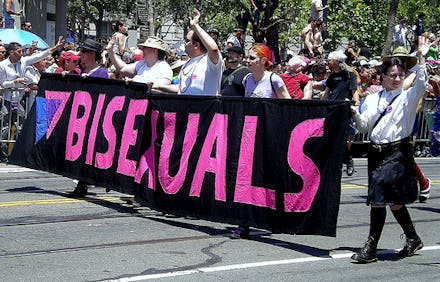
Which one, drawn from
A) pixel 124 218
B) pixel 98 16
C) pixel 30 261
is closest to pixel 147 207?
pixel 124 218

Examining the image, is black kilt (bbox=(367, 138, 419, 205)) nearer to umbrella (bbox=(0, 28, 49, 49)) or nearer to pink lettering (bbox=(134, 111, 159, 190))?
pink lettering (bbox=(134, 111, 159, 190))

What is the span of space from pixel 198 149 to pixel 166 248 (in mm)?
1469

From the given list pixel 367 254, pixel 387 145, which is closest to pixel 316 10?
pixel 387 145

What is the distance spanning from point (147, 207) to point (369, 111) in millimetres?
3364

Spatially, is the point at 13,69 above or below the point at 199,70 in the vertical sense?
above

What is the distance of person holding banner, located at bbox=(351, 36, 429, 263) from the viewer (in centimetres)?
827

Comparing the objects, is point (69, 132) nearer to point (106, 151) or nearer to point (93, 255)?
point (106, 151)

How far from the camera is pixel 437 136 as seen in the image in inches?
446

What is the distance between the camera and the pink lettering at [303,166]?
8.52 meters

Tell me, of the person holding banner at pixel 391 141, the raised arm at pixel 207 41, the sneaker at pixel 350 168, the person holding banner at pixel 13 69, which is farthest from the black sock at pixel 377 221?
the person holding banner at pixel 13 69

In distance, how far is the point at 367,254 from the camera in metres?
8.23

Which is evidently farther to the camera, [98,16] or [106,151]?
[98,16]

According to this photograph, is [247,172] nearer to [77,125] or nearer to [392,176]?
[392,176]

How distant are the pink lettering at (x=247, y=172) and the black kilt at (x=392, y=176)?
1.16 metres
